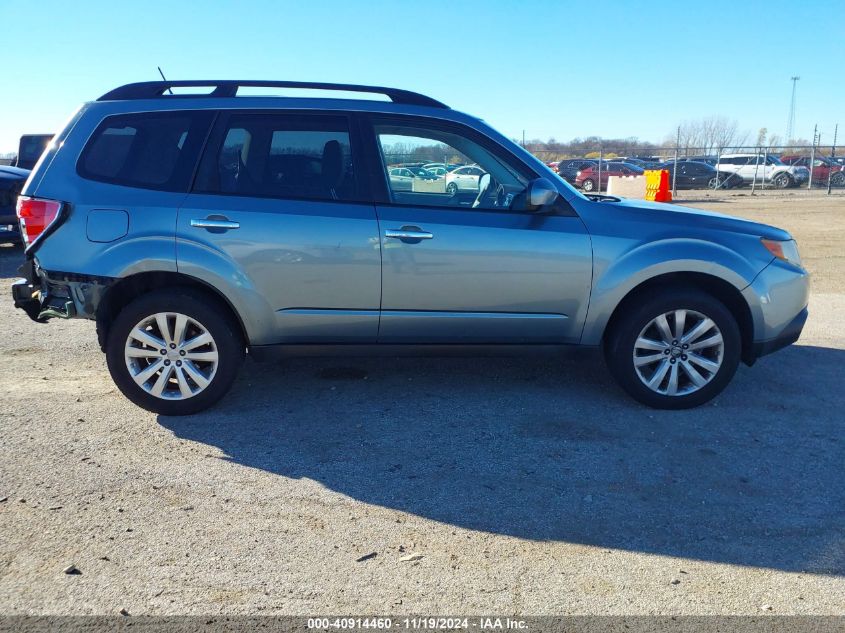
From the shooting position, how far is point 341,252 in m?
4.54

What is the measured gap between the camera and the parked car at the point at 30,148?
1720 cm

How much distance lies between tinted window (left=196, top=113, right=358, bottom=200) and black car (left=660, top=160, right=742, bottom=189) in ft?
104

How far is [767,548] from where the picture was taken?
10.6 ft

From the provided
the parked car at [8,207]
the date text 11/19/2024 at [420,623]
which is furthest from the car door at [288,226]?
the parked car at [8,207]

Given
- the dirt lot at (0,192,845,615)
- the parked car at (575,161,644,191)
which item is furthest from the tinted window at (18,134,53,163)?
the parked car at (575,161,644,191)

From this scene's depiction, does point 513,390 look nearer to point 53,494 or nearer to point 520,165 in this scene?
point 520,165

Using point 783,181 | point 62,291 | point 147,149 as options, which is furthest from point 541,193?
point 783,181

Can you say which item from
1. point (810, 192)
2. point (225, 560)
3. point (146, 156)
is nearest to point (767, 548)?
point (225, 560)

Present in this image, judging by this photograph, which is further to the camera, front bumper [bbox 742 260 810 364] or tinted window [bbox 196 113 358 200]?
front bumper [bbox 742 260 810 364]

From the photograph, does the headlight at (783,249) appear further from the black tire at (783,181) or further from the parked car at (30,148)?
the black tire at (783,181)

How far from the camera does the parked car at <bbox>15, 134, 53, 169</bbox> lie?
677 inches

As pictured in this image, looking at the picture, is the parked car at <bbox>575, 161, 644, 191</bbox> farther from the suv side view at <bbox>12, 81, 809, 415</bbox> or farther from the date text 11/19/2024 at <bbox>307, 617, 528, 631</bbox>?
the date text 11/19/2024 at <bbox>307, 617, 528, 631</bbox>

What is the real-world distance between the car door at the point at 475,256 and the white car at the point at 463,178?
0.13 ft

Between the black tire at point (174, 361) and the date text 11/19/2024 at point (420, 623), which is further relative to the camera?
the black tire at point (174, 361)
